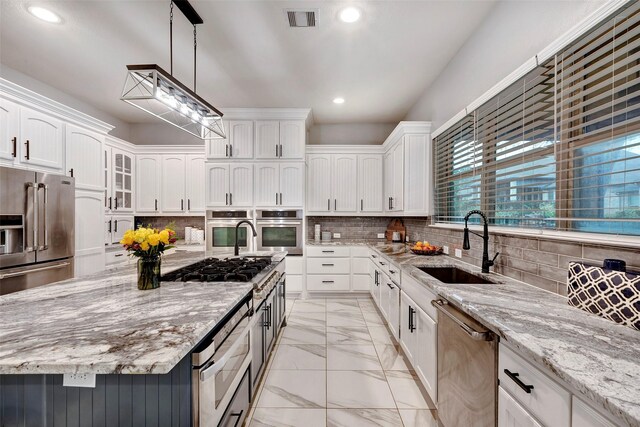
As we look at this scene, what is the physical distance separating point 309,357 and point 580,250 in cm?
215

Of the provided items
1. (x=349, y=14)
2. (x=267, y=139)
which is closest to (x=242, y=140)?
(x=267, y=139)

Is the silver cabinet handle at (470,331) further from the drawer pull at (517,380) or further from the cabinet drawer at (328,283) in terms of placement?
the cabinet drawer at (328,283)

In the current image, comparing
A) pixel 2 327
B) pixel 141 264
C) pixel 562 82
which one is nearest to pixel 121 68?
pixel 141 264

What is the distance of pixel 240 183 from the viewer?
13.9 ft

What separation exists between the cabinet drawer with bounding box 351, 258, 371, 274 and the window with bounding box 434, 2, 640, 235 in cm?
219

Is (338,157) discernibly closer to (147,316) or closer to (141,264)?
(141,264)

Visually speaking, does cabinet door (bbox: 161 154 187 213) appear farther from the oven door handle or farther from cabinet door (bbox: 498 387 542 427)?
cabinet door (bbox: 498 387 542 427)

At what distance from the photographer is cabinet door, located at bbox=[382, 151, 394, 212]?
415cm

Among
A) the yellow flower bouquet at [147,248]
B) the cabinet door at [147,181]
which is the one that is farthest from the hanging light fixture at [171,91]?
the cabinet door at [147,181]

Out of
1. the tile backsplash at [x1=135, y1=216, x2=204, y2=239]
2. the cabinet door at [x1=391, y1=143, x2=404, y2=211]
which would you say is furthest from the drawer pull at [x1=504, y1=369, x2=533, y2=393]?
the tile backsplash at [x1=135, y1=216, x2=204, y2=239]

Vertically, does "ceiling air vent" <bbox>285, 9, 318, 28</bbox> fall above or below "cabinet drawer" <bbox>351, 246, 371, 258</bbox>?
above

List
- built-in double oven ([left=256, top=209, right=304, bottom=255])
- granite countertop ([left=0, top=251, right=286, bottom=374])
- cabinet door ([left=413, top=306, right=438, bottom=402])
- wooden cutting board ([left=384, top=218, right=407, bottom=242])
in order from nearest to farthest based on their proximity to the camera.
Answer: granite countertop ([left=0, top=251, right=286, bottom=374])
cabinet door ([left=413, top=306, right=438, bottom=402])
built-in double oven ([left=256, top=209, right=304, bottom=255])
wooden cutting board ([left=384, top=218, right=407, bottom=242])

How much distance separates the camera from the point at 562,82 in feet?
4.88

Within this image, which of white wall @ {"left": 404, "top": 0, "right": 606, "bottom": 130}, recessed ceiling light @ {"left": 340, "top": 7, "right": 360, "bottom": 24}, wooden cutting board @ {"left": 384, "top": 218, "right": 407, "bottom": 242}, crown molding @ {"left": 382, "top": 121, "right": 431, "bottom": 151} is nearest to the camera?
white wall @ {"left": 404, "top": 0, "right": 606, "bottom": 130}
